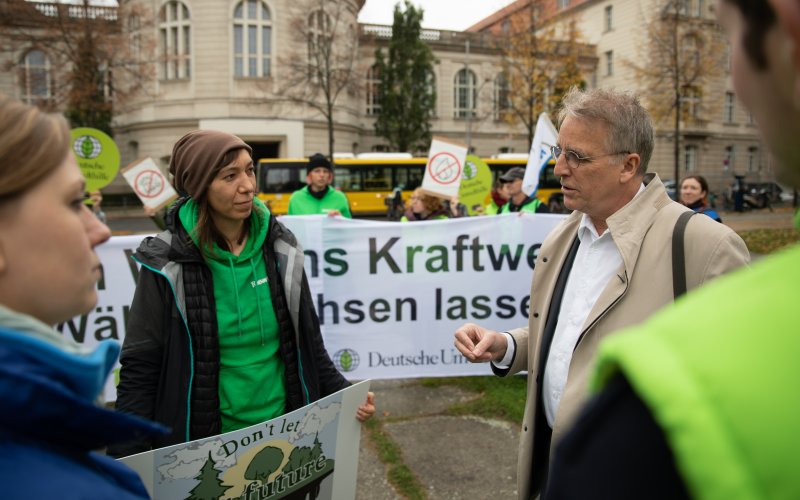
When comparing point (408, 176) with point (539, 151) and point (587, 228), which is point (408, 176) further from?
point (587, 228)

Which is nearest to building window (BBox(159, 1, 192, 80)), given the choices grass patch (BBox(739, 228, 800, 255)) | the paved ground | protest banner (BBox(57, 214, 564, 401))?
grass patch (BBox(739, 228, 800, 255))

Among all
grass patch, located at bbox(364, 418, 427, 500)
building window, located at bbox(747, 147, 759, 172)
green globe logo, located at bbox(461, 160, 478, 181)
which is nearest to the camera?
grass patch, located at bbox(364, 418, 427, 500)

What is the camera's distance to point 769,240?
47.6 feet

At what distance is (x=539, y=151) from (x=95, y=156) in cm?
643

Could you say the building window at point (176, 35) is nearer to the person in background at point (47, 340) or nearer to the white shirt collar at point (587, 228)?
the white shirt collar at point (587, 228)

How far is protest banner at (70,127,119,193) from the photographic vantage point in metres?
8.34

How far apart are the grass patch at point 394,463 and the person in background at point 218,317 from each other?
1.41m

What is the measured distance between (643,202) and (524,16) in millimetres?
28597

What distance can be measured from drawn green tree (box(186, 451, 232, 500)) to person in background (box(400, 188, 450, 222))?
5.95 meters

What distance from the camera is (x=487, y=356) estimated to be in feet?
7.31

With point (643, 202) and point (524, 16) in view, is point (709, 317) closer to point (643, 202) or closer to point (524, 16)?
point (643, 202)

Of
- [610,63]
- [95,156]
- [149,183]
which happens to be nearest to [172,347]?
[149,183]

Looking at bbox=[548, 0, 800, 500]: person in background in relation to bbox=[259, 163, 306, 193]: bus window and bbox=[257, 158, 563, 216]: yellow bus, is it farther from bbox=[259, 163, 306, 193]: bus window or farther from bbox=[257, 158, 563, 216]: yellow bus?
bbox=[257, 158, 563, 216]: yellow bus

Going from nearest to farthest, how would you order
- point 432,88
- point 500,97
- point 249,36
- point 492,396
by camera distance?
point 492,396, point 249,36, point 500,97, point 432,88
